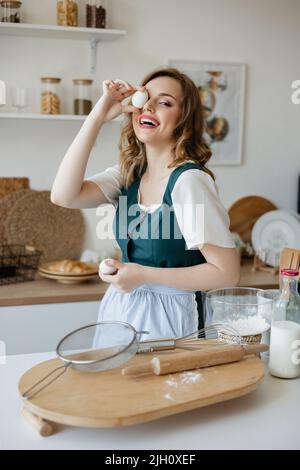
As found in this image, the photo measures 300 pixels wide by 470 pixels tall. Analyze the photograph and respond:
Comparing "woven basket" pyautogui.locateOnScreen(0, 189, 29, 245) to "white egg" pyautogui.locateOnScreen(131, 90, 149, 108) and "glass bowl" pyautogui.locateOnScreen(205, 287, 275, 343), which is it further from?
"glass bowl" pyautogui.locateOnScreen(205, 287, 275, 343)

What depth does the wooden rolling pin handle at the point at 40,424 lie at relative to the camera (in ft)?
3.33

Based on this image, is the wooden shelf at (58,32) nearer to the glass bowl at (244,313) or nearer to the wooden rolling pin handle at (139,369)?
the glass bowl at (244,313)

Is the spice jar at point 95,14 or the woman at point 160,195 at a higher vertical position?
the spice jar at point 95,14

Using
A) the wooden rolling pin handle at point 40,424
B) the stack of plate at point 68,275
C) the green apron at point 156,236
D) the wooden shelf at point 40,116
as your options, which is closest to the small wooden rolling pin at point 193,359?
the wooden rolling pin handle at point 40,424

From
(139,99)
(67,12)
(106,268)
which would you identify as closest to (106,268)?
(106,268)

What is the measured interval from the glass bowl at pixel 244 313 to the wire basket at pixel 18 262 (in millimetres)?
1473

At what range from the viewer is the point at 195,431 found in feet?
3.46

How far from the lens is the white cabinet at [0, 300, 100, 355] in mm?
2430

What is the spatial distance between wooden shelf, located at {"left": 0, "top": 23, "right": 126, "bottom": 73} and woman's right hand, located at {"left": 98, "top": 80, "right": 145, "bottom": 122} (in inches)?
42.9

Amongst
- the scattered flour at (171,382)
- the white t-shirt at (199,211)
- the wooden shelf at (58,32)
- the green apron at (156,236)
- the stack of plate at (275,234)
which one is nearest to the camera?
the scattered flour at (171,382)

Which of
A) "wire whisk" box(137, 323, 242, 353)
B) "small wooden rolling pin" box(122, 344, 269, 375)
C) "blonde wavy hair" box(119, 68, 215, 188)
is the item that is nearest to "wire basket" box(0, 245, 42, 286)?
"blonde wavy hair" box(119, 68, 215, 188)

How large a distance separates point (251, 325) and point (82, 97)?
170 centimetres

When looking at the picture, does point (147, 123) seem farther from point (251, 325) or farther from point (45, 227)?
point (45, 227)
